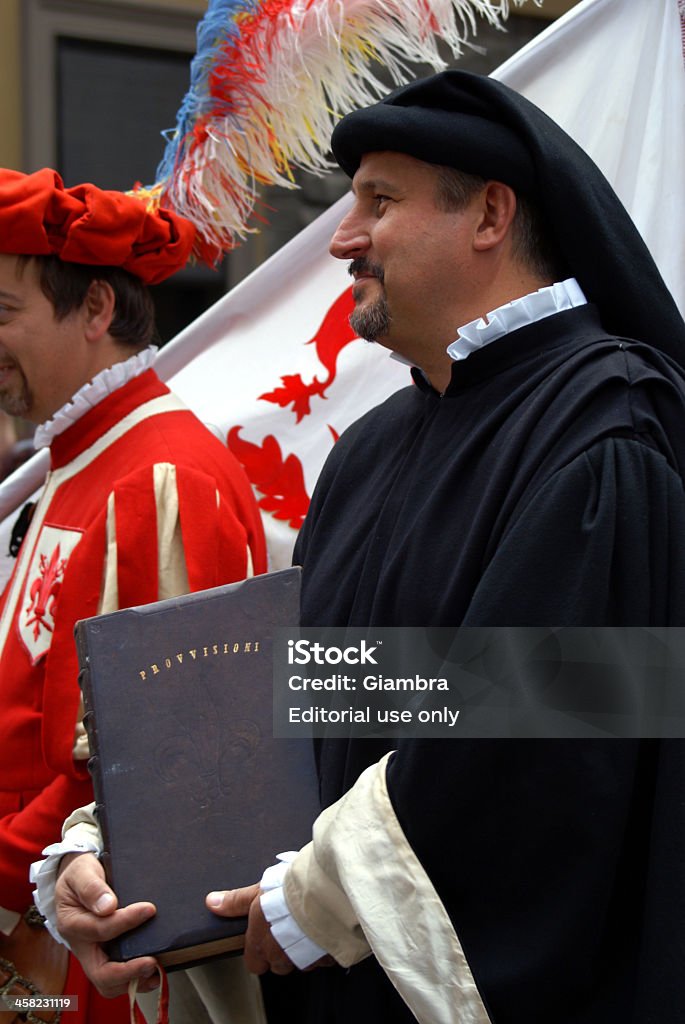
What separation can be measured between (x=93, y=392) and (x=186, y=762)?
111 cm

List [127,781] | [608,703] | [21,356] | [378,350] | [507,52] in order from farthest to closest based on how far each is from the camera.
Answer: [507,52] → [378,350] → [21,356] → [127,781] → [608,703]

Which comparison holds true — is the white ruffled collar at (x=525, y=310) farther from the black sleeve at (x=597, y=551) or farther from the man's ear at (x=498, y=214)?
the black sleeve at (x=597, y=551)

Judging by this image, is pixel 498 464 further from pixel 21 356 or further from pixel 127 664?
pixel 21 356

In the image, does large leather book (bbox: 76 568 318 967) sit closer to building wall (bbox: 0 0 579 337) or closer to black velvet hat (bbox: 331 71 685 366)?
black velvet hat (bbox: 331 71 685 366)

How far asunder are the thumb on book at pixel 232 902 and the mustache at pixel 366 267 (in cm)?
89

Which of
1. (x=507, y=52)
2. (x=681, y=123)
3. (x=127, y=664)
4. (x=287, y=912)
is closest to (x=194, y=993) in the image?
(x=287, y=912)

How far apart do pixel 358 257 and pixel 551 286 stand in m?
0.30

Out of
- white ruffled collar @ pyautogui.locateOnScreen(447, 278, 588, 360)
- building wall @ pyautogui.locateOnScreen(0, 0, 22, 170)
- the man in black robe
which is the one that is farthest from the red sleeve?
building wall @ pyautogui.locateOnScreen(0, 0, 22, 170)

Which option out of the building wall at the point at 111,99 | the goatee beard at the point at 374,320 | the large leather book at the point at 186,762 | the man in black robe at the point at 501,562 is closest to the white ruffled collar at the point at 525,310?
the man in black robe at the point at 501,562

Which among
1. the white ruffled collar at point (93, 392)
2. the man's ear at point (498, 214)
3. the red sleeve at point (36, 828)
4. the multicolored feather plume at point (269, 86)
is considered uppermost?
the multicolored feather plume at point (269, 86)

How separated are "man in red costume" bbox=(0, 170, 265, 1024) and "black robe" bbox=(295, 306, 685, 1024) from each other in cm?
69

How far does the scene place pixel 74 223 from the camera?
8.76 ft

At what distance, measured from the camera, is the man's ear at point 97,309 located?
2.79 meters

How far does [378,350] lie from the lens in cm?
302
